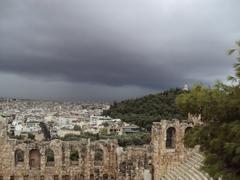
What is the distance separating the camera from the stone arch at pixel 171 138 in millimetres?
27927

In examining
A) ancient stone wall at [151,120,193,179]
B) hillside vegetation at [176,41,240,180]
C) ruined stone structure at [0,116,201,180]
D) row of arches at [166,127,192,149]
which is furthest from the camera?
row of arches at [166,127,192,149]

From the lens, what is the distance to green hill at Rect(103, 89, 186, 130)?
6969cm

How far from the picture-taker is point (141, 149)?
28.3 metres

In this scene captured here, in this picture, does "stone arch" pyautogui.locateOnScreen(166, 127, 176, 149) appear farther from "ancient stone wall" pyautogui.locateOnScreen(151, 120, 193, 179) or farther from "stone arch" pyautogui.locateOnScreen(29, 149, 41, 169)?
"stone arch" pyautogui.locateOnScreen(29, 149, 41, 169)

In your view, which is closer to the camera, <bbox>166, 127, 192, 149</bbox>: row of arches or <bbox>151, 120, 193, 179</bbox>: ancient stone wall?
<bbox>151, 120, 193, 179</bbox>: ancient stone wall

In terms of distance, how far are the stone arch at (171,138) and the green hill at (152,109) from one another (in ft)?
109

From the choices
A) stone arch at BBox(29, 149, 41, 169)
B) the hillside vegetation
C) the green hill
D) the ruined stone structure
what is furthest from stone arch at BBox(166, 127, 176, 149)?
the green hill

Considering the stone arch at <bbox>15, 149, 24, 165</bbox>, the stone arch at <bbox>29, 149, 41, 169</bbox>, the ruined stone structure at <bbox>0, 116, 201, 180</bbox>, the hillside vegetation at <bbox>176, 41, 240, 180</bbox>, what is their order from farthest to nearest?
1. the stone arch at <bbox>29, 149, 41, 169</bbox>
2. the stone arch at <bbox>15, 149, 24, 165</bbox>
3. the ruined stone structure at <bbox>0, 116, 201, 180</bbox>
4. the hillside vegetation at <bbox>176, 41, 240, 180</bbox>

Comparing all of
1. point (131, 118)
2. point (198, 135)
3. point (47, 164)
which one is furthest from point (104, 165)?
point (131, 118)

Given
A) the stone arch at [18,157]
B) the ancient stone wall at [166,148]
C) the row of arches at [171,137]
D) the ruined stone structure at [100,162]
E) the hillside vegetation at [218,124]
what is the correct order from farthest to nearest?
the stone arch at [18,157]
the row of arches at [171,137]
the ruined stone structure at [100,162]
the ancient stone wall at [166,148]
the hillside vegetation at [218,124]

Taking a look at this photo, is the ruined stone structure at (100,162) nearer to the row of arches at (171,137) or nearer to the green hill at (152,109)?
the row of arches at (171,137)

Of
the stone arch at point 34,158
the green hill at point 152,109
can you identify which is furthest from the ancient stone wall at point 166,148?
the green hill at point 152,109

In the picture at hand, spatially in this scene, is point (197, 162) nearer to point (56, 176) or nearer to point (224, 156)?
point (56, 176)

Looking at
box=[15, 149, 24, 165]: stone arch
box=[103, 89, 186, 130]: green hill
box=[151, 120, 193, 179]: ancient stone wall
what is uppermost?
box=[103, 89, 186, 130]: green hill
